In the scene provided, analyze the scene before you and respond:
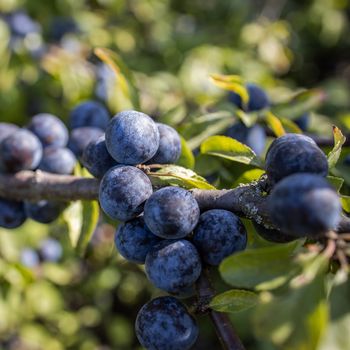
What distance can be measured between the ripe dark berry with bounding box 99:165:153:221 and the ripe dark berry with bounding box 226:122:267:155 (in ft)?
1.71

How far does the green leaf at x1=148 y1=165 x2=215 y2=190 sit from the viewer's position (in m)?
1.03

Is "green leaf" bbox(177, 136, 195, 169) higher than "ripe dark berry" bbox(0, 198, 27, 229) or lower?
higher

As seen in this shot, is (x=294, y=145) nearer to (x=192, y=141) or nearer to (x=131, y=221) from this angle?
(x=131, y=221)

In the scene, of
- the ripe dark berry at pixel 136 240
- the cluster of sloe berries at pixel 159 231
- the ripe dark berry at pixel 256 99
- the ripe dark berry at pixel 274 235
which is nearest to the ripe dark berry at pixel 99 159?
the cluster of sloe berries at pixel 159 231

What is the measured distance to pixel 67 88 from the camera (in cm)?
227

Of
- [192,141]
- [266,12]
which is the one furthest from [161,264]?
[266,12]

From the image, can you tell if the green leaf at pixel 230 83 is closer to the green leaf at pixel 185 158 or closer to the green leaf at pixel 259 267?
the green leaf at pixel 185 158

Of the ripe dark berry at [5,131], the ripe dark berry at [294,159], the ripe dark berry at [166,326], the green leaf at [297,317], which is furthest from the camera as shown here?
the ripe dark berry at [5,131]

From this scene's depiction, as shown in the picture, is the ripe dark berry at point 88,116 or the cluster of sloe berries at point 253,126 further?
the ripe dark berry at point 88,116

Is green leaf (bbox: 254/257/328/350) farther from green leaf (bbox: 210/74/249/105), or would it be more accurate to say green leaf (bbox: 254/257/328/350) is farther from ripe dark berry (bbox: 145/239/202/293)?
green leaf (bbox: 210/74/249/105)

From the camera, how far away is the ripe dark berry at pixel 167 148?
111cm

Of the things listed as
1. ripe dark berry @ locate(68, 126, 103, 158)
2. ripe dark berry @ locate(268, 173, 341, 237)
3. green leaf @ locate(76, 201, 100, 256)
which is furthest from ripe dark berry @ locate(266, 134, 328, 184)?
ripe dark berry @ locate(68, 126, 103, 158)

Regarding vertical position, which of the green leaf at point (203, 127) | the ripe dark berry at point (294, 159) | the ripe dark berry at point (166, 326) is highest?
the ripe dark berry at point (294, 159)

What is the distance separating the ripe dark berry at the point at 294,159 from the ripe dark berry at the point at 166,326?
1.07 ft
